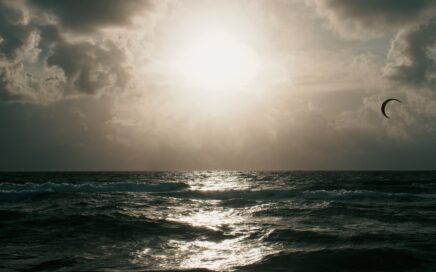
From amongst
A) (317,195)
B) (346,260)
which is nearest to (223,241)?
(346,260)

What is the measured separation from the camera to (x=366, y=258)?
11734 millimetres

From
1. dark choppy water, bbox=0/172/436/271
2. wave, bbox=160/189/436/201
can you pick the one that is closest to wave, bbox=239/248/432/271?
dark choppy water, bbox=0/172/436/271

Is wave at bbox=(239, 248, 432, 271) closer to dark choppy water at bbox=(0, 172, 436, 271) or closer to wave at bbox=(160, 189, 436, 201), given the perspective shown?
dark choppy water at bbox=(0, 172, 436, 271)

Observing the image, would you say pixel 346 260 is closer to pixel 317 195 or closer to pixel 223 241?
pixel 223 241

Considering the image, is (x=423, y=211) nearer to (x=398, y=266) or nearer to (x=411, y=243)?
(x=411, y=243)

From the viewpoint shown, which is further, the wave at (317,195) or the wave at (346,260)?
the wave at (317,195)

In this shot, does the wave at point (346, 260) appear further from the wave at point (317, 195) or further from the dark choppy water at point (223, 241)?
the wave at point (317, 195)

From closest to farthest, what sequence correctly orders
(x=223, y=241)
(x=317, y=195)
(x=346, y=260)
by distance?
(x=346, y=260) < (x=223, y=241) < (x=317, y=195)

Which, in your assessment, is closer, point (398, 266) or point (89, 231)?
point (398, 266)

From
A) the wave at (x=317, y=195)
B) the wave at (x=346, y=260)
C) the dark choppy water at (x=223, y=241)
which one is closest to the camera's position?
the wave at (x=346, y=260)

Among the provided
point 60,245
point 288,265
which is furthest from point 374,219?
point 60,245

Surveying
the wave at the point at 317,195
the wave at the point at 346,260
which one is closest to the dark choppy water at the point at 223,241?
the wave at the point at 346,260

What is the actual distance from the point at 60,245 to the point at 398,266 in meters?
11.4

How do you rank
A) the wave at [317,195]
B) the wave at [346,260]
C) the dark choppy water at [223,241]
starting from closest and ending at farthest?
the wave at [346,260]
the dark choppy water at [223,241]
the wave at [317,195]
